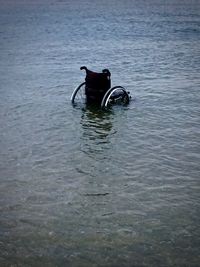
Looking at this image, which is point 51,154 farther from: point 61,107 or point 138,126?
point 61,107

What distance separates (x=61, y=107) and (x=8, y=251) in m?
6.83

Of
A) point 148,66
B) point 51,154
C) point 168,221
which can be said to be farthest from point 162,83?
point 168,221

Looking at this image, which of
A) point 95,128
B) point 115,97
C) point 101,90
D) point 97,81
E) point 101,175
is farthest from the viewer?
point 115,97

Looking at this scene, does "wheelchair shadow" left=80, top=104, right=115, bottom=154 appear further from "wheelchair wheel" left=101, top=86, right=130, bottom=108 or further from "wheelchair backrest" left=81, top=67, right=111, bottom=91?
"wheelchair backrest" left=81, top=67, right=111, bottom=91

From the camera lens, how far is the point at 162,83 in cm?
1353

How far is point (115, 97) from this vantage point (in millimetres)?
10531

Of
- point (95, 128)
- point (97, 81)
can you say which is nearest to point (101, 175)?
point (95, 128)

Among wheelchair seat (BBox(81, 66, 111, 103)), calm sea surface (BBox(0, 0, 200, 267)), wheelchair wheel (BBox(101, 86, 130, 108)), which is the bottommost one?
calm sea surface (BBox(0, 0, 200, 267))

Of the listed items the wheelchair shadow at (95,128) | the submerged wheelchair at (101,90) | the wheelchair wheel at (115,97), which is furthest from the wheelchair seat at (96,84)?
the wheelchair shadow at (95,128)

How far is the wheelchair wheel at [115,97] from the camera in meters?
10.2

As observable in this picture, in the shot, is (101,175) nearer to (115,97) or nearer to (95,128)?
(95,128)

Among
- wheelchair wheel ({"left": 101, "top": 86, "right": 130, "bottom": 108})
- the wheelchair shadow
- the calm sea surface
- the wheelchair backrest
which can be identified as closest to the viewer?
the calm sea surface

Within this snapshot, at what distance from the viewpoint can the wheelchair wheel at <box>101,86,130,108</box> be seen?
33.6 ft

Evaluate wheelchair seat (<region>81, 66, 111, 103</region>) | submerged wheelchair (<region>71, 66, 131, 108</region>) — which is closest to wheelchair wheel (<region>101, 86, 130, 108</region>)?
submerged wheelchair (<region>71, 66, 131, 108</region>)
